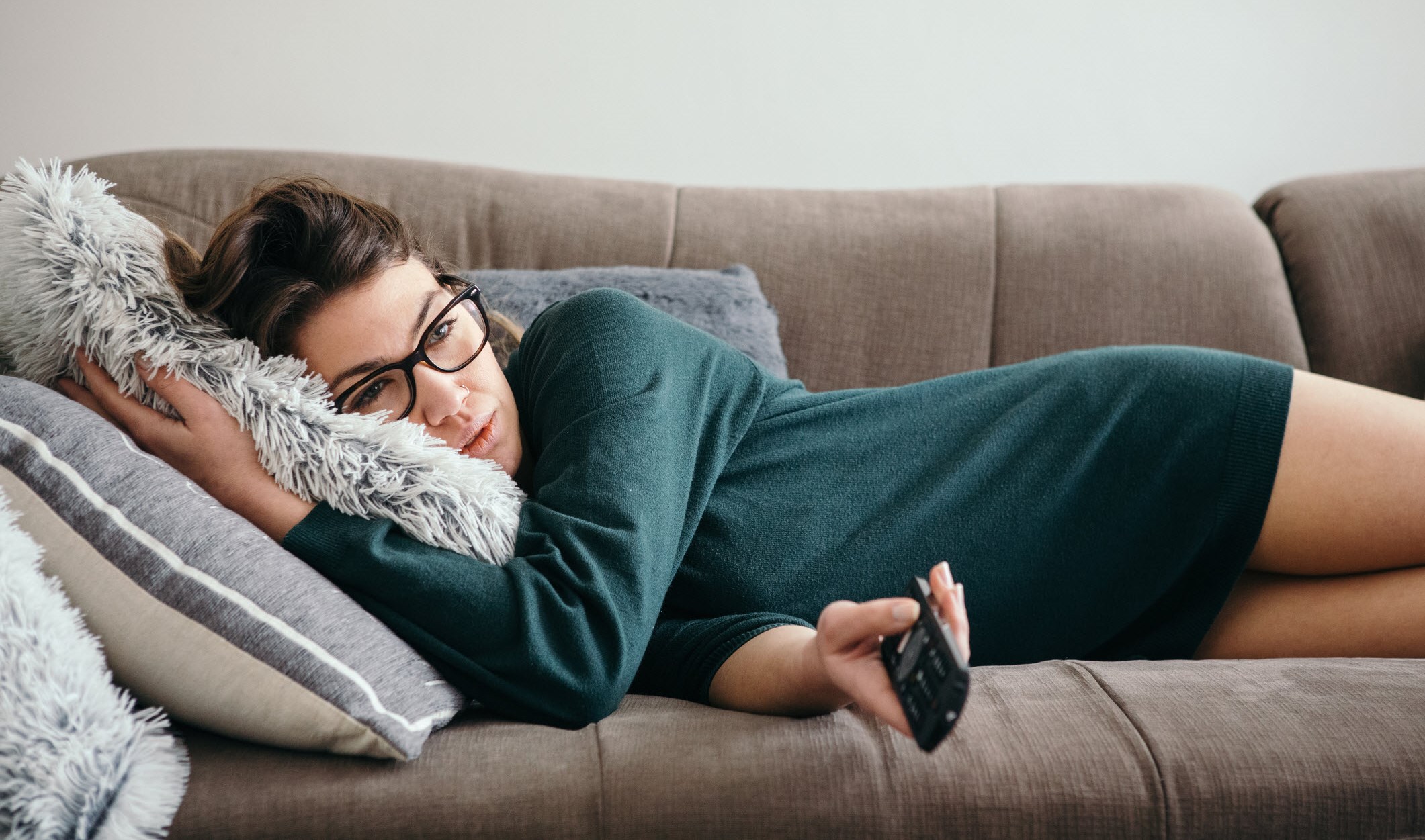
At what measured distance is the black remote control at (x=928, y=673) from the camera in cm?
58

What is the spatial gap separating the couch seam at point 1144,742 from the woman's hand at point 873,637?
0.21 m

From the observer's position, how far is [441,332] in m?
0.99

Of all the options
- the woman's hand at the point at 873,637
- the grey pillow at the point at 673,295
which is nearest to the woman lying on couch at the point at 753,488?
the woman's hand at the point at 873,637

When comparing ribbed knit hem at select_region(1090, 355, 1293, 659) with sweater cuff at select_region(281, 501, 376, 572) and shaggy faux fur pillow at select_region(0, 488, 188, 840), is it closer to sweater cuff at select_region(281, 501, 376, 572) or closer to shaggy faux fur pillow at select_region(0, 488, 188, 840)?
sweater cuff at select_region(281, 501, 376, 572)

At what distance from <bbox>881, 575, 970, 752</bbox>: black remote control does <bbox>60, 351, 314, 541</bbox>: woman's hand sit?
570 mm

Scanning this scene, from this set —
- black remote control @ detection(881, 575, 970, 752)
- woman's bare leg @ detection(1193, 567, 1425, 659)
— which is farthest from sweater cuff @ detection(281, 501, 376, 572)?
woman's bare leg @ detection(1193, 567, 1425, 659)

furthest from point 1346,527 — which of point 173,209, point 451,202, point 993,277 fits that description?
point 173,209

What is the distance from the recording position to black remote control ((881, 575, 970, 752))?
1.90 feet

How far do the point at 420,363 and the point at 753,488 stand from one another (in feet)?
1.27

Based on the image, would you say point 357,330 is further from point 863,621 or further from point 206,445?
point 863,621

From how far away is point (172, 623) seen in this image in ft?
2.44

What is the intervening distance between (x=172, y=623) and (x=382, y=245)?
1.46ft

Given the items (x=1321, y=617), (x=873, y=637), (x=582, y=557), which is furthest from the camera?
(x=1321, y=617)

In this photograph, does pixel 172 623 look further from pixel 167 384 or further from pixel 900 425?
pixel 900 425
